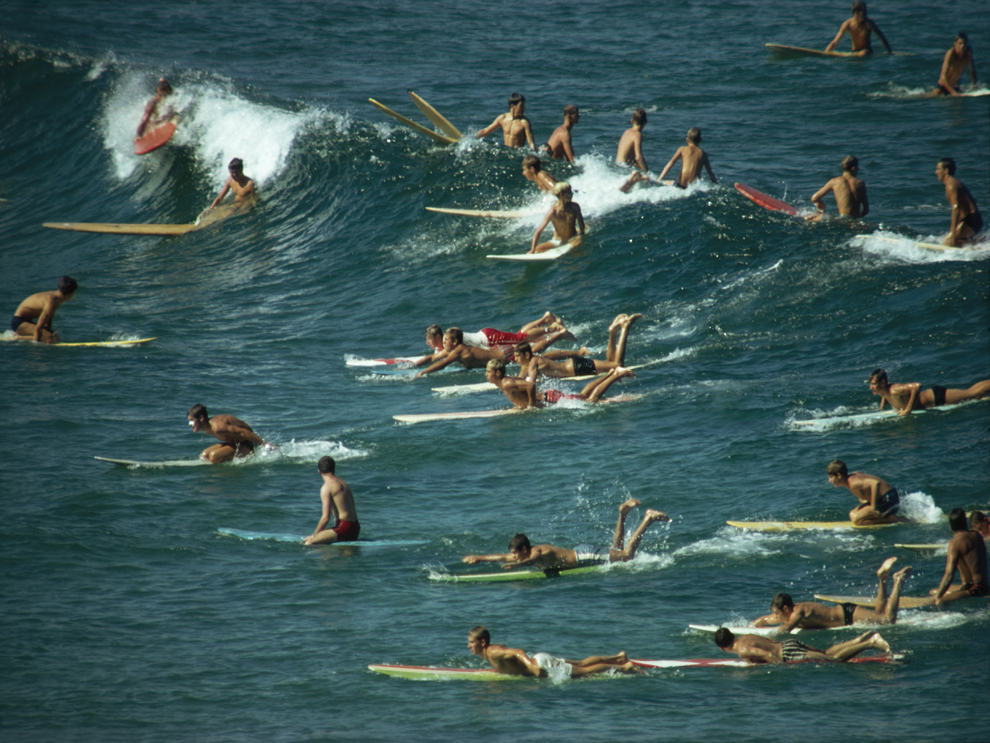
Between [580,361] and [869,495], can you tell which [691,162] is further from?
[869,495]

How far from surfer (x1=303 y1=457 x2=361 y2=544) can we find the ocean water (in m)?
0.22

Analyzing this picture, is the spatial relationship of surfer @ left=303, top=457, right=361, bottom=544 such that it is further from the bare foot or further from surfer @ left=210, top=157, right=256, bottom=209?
surfer @ left=210, top=157, right=256, bottom=209

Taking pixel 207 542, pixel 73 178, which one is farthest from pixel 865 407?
pixel 73 178

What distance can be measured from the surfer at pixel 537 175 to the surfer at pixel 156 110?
11449 millimetres

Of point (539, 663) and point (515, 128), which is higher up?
point (515, 128)

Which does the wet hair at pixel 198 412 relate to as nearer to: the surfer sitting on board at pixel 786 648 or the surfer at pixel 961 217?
the surfer sitting on board at pixel 786 648

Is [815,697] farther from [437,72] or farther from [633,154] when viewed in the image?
[437,72]

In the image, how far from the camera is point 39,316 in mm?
17234

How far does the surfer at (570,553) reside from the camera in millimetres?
10117

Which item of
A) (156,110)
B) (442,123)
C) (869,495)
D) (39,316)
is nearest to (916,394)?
(869,495)

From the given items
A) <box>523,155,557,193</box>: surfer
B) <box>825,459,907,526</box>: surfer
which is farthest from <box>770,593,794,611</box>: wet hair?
<box>523,155,557,193</box>: surfer

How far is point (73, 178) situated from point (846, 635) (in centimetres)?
2274

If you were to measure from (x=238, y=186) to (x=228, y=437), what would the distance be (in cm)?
1158

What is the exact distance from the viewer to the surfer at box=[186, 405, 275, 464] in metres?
12.7
